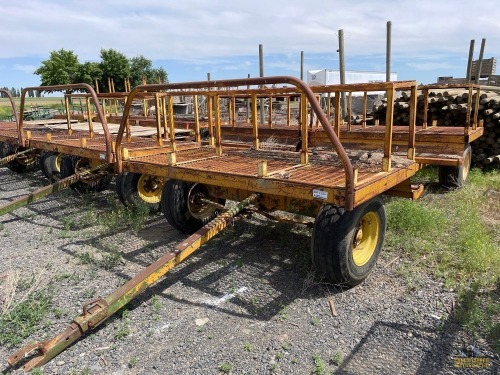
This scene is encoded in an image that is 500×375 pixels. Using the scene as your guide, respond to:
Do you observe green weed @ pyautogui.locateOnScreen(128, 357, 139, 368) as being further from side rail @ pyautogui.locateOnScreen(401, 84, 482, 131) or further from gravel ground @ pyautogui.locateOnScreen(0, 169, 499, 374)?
side rail @ pyautogui.locateOnScreen(401, 84, 482, 131)

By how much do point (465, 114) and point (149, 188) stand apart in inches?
256

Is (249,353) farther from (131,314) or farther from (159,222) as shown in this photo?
(159,222)

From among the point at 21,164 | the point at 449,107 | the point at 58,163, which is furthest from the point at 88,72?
the point at 449,107

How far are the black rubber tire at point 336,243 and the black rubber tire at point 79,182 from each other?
4.86m

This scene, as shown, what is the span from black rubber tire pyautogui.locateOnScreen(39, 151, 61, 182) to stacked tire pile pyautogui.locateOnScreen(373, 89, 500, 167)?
7.24m

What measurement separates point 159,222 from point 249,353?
127 inches

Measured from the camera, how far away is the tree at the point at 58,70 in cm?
4166

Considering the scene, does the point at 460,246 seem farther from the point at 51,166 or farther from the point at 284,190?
the point at 51,166

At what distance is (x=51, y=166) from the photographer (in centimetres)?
807

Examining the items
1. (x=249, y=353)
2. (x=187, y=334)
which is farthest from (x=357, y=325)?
(x=187, y=334)

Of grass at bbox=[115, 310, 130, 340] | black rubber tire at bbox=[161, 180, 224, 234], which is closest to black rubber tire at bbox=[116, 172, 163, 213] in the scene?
black rubber tire at bbox=[161, 180, 224, 234]

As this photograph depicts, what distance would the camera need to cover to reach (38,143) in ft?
23.9

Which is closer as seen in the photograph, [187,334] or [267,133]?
[187,334]

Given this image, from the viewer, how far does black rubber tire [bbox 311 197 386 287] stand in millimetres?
3490
